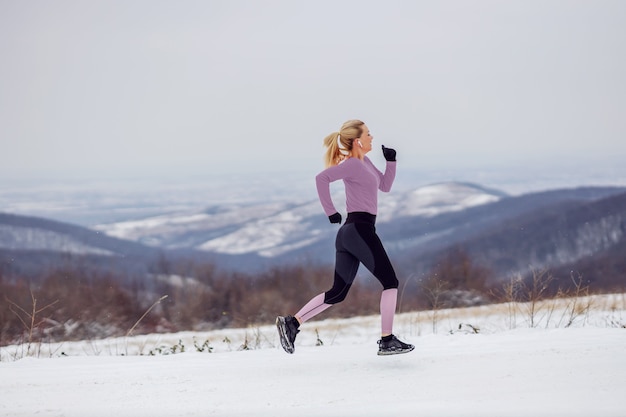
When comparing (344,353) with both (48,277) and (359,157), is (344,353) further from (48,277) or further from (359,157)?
(48,277)

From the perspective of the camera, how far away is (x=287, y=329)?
19.7ft

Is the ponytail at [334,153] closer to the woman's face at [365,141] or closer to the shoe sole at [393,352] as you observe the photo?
the woman's face at [365,141]

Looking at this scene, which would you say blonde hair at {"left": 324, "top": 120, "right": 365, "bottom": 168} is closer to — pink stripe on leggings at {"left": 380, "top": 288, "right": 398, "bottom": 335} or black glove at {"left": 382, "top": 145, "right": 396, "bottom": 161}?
black glove at {"left": 382, "top": 145, "right": 396, "bottom": 161}

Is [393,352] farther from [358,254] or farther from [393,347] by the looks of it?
[358,254]

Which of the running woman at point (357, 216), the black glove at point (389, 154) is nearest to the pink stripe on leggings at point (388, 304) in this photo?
the running woman at point (357, 216)

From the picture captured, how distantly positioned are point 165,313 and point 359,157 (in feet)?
63.9

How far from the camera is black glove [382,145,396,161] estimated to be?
5.85 metres

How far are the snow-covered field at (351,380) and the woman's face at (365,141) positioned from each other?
1581 mm

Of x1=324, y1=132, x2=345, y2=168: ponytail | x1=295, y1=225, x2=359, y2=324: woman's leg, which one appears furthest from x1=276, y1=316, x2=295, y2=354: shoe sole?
x1=324, y1=132, x2=345, y2=168: ponytail

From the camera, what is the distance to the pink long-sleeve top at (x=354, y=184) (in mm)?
5664

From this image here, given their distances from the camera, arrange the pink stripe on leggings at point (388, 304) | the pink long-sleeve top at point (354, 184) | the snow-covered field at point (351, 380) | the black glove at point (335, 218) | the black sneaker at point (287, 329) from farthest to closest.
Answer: the black sneaker at point (287, 329), the pink stripe on leggings at point (388, 304), the pink long-sleeve top at point (354, 184), the black glove at point (335, 218), the snow-covered field at point (351, 380)

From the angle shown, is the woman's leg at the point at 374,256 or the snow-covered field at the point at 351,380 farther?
the woman's leg at the point at 374,256

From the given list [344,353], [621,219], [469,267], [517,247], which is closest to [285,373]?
[344,353]

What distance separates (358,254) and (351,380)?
0.89 metres
